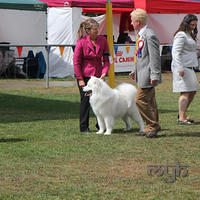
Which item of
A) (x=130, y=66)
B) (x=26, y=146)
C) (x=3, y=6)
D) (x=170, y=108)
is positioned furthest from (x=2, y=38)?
(x=26, y=146)

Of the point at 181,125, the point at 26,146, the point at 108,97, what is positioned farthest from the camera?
the point at 181,125

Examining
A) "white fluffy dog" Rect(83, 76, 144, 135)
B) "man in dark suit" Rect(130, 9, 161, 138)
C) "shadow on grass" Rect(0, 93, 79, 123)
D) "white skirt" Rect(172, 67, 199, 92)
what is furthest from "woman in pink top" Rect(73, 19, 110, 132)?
"shadow on grass" Rect(0, 93, 79, 123)

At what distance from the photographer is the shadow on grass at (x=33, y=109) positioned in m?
10.8

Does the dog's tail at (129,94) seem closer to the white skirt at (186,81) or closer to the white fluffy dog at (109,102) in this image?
the white fluffy dog at (109,102)

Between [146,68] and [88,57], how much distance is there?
1075 mm

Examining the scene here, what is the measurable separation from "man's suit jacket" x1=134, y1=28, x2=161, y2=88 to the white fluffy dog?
559 mm

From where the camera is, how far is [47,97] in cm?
1425

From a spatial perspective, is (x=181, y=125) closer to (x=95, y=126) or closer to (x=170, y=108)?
(x=95, y=126)

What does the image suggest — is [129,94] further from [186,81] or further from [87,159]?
[87,159]

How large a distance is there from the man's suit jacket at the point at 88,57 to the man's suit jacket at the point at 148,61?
76cm

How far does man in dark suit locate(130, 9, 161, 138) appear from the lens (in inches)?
306

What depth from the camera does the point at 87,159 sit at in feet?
21.8

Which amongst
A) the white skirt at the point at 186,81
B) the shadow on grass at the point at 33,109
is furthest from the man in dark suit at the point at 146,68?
the shadow on grass at the point at 33,109

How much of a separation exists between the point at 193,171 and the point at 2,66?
15332 mm
